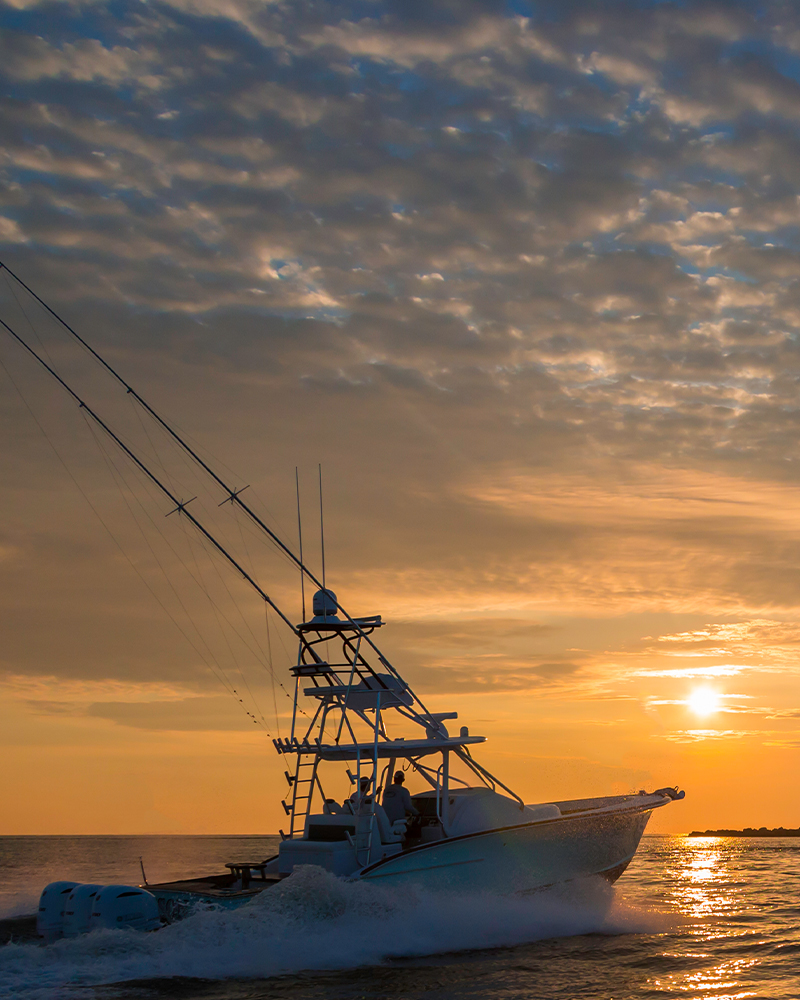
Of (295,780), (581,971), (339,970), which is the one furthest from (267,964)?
(581,971)

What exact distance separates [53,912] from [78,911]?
0.53 m

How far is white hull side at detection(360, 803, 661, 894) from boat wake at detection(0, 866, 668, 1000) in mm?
256

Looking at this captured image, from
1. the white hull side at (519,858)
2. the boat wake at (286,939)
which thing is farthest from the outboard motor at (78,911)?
the white hull side at (519,858)

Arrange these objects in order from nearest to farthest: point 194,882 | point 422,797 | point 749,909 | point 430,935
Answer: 1. point 430,935
2. point 194,882
3. point 422,797
4. point 749,909

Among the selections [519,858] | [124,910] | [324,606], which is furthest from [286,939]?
[324,606]

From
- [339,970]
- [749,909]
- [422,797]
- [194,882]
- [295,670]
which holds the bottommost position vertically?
[749,909]

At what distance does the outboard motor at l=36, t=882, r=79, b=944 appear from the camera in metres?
14.7

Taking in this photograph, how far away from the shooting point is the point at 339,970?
14406 mm

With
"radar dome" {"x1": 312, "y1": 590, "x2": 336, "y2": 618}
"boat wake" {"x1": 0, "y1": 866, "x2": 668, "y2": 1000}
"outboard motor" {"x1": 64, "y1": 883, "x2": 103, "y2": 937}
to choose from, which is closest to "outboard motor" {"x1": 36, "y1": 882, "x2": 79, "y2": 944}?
"outboard motor" {"x1": 64, "y1": 883, "x2": 103, "y2": 937}

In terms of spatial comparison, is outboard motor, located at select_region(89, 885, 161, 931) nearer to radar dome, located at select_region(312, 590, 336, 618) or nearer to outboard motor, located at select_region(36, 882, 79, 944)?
outboard motor, located at select_region(36, 882, 79, 944)

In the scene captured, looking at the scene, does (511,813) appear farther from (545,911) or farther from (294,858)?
(294,858)

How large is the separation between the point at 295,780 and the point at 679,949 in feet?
25.5

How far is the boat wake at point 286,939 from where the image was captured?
1333cm

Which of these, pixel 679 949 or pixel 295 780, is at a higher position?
pixel 295 780
